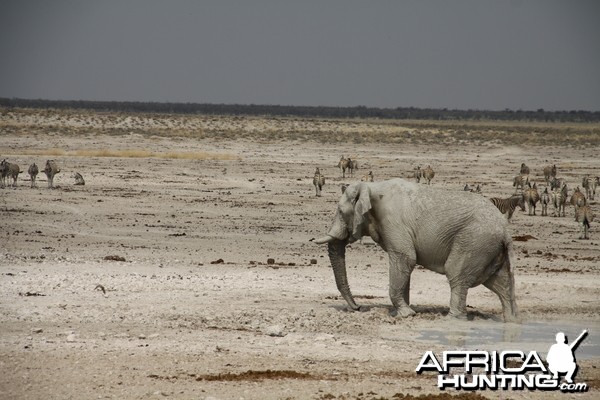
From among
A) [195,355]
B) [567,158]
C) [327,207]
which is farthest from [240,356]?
[567,158]

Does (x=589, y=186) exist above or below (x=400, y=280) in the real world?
below

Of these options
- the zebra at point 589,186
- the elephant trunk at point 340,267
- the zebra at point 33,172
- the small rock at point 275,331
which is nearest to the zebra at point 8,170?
the zebra at point 33,172

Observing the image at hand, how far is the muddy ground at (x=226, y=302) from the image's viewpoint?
10742mm

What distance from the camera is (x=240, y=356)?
1162 cm

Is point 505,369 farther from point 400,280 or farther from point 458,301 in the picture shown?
point 400,280

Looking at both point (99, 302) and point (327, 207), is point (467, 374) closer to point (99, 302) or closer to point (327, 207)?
point (99, 302)

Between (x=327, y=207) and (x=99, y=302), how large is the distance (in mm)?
15957

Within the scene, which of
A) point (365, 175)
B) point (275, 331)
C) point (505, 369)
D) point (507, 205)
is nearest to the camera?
point (505, 369)

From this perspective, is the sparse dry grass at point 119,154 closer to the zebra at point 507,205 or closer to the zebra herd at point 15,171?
the zebra herd at point 15,171

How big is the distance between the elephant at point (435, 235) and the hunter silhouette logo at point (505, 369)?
6.51 feet

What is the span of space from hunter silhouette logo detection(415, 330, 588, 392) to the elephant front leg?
6.46ft

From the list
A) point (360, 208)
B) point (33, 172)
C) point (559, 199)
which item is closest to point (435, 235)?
point (360, 208)

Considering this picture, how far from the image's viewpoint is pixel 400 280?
13898 mm

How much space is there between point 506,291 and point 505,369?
9.88ft
